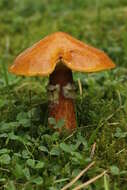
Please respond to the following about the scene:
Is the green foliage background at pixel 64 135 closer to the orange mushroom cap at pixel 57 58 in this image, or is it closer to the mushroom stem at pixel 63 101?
the mushroom stem at pixel 63 101

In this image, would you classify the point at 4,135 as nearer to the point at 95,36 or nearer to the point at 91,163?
the point at 91,163

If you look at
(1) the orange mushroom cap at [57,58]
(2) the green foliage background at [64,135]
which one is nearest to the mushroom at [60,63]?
(1) the orange mushroom cap at [57,58]

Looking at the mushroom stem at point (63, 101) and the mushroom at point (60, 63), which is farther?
the mushroom stem at point (63, 101)

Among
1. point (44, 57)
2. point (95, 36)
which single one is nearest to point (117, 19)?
point (95, 36)

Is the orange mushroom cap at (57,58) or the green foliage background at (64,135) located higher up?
the orange mushroom cap at (57,58)

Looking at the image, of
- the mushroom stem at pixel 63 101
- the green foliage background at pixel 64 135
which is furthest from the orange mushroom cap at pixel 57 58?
the green foliage background at pixel 64 135

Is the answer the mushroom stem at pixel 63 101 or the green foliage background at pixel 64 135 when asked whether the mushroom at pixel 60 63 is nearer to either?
the mushroom stem at pixel 63 101
